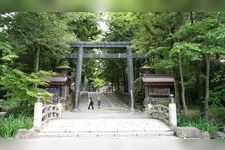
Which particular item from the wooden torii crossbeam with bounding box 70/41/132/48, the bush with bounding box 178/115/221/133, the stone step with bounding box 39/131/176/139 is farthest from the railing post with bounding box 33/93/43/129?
the wooden torii crossbeam with bounding box 70/41/132/48

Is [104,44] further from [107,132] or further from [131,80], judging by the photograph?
[107,132]

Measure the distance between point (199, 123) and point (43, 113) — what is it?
539 cm

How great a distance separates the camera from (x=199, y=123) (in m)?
10.1

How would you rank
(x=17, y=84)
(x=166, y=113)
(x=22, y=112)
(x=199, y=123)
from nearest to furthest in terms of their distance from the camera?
(x=199, y=123) < (x=17, y=84) < (x=166, y=113) < (x=22, y=112)

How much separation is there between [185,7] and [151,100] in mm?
16011

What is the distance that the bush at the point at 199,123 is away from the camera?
31.6ft

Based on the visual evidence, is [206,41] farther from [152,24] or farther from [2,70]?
[2,70]

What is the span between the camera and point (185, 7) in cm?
246

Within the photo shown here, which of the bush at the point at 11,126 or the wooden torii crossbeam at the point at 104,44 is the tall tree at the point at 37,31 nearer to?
the bush at the point at 11,126

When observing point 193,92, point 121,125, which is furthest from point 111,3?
point 193,92

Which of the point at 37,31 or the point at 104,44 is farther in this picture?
the point at 104,44

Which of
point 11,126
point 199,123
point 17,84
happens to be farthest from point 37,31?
point 199,123

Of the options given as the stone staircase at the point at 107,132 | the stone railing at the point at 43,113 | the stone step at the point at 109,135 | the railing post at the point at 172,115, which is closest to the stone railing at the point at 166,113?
the railing post at the point at 172,115

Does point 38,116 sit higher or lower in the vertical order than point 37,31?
lower
